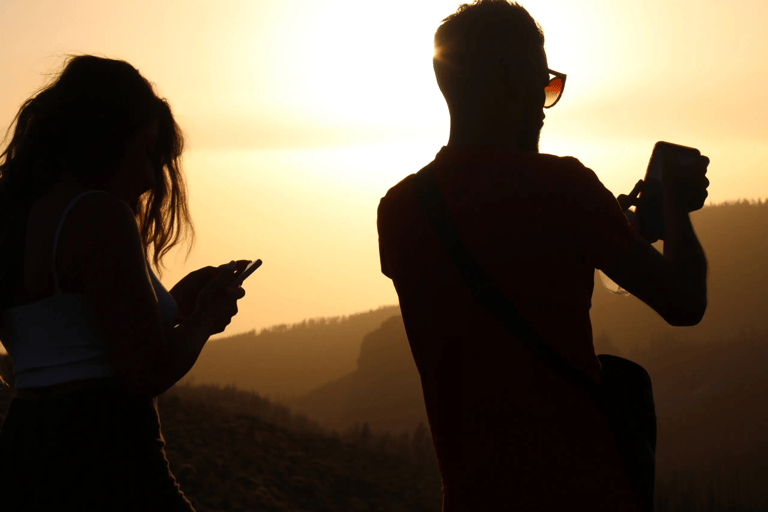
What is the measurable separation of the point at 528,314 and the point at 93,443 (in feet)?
3.89

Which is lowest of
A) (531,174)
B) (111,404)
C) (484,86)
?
(111,404)

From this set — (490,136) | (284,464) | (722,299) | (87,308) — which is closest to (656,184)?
(490,136)

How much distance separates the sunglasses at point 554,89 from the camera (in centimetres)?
219

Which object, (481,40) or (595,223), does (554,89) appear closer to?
(481,40)

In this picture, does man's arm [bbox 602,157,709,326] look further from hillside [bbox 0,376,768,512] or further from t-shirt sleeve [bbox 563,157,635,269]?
hillside [bbox 0,376,768,512]

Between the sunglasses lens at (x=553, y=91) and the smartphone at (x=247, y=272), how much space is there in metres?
1.04

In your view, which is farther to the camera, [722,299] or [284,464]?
[722,299]

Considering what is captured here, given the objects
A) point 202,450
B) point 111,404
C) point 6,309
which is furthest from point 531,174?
point 202,450

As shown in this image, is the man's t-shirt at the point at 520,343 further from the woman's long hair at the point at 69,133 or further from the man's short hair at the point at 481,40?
the woman's long hair at the point at 69,133

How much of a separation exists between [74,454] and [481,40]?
162 centimetres

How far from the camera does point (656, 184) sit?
213 centimetres

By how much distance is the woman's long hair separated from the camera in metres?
1.88

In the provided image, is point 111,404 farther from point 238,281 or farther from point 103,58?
point 103,58

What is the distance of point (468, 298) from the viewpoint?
1.91 m
